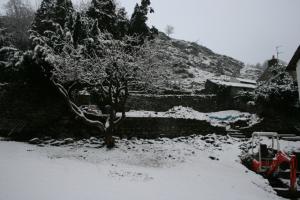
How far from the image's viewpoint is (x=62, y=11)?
2189cm

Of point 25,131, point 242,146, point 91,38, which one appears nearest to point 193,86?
point 242,146

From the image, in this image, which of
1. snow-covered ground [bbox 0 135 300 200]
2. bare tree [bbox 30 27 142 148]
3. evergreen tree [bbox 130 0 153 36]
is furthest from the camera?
evergreen tree [bbox 130 0 153 36]

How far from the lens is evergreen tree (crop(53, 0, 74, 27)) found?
2153cm

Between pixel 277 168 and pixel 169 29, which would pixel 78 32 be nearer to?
pixel 277 168

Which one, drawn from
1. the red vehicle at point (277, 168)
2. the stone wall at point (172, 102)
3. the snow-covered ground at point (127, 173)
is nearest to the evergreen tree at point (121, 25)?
the stone wall at point (172, 102)

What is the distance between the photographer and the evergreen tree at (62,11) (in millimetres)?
21527

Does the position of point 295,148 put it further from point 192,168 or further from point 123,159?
point 123,159

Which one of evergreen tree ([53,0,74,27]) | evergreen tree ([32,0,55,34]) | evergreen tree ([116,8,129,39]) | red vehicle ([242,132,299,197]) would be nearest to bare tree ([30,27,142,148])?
evergreen tree ([32,0,55,34])

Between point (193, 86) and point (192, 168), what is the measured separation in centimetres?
3336

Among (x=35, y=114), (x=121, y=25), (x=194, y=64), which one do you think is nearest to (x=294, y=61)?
(x=121, y=25)

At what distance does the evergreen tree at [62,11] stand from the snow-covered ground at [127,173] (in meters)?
10.9

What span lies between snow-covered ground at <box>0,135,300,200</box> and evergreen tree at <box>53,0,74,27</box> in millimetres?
10945

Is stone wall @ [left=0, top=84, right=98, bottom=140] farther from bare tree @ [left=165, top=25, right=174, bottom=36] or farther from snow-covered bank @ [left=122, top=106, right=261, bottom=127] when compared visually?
bare tree @ [left=165, top=25, right=174, bottom=36]

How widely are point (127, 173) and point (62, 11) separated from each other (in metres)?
16.7
